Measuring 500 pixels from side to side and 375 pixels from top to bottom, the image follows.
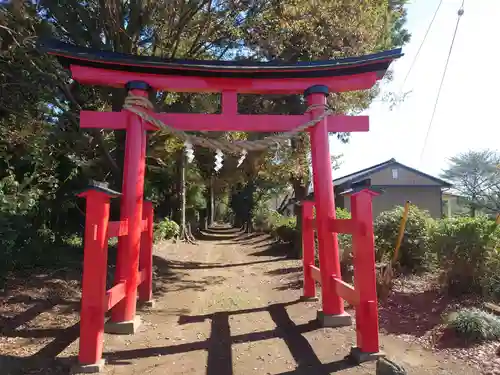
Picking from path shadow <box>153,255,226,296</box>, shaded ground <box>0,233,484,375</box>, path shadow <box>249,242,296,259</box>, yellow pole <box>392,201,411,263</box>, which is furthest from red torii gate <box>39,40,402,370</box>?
path shadow <box>249,242,296,259</box>

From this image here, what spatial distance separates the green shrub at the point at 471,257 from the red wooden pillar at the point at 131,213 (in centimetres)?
496

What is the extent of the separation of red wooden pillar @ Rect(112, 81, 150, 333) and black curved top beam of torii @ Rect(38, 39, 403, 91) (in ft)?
1.04

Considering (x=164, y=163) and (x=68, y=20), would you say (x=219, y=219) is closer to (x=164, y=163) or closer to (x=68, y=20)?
(x=164, y=163)

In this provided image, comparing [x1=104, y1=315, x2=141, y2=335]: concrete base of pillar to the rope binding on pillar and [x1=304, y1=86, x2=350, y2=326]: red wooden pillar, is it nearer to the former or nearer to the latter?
the rope binding on pillar

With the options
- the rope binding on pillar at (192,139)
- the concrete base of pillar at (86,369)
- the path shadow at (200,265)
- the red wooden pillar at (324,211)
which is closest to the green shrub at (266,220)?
the path shadow at (200,265)

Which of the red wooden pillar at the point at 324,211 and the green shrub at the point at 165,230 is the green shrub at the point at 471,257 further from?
the green shrub at the point at 165,230

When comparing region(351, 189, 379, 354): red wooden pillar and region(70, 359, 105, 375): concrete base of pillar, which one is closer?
region(70, 359, 105, 375): concrete base of pillar

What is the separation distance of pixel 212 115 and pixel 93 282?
2814mm

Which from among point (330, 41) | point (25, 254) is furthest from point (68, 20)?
point (330, 41)

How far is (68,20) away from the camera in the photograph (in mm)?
8047

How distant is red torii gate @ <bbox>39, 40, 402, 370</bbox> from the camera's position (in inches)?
210

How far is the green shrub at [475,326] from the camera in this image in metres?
4.56

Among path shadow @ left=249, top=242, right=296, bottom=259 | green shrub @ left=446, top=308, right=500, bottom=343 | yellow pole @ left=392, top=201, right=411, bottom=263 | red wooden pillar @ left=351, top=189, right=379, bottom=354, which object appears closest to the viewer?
red wooden pillar @ left=351, top=189, right=379, bottom=354

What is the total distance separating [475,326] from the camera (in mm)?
4602
